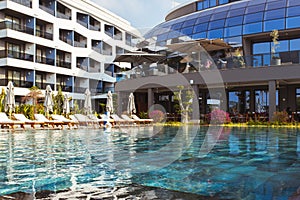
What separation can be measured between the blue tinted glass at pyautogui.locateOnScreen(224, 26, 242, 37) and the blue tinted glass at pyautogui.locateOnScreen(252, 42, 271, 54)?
72.4 inches

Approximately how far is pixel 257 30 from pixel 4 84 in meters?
23.9

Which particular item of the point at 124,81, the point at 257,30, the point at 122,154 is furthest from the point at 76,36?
the point at 122,154

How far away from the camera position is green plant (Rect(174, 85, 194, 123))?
24125 millimetres

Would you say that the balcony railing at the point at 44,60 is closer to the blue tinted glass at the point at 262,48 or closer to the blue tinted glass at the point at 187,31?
the blue tinted glass at the point at 187,31

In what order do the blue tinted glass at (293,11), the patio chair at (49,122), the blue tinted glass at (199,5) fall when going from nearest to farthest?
the patio chair at (49,122), the blue tinted glass at (293,11), the blue tinted glass at (199,5)

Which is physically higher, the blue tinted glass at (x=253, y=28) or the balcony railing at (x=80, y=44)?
the balcony railing at (x=80, y=44)

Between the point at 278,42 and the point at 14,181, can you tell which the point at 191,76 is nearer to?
the point at 278,42

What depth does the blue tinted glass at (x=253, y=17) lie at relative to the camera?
25.7m

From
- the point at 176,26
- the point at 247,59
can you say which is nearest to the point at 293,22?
the point at 247,59

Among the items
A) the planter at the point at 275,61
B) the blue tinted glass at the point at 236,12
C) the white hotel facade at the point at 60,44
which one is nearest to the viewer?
the planter at the point at 275,61

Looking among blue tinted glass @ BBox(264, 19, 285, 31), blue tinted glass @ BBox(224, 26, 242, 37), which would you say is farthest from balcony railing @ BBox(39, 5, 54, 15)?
blue tinted glass @ BBox(264, 19, 285, 31)

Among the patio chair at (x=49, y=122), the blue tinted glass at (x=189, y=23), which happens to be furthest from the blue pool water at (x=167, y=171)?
the blue tinted glass at (x=189, y=23)

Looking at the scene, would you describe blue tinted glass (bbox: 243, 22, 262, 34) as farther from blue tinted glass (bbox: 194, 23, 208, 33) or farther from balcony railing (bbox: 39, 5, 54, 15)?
balcony railing (bbox: 39, 5, 54, 15)

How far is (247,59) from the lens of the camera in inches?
853
